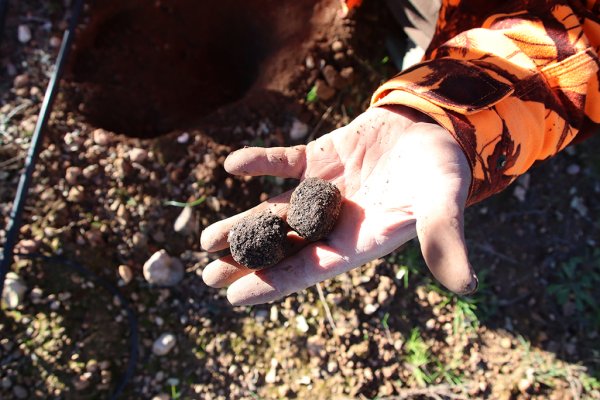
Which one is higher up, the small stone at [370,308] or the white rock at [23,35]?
the white rock at [23,35]

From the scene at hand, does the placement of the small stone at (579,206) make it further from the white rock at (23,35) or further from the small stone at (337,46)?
the white rock at (23,35)

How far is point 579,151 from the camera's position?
301cm

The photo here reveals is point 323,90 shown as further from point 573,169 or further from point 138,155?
point 573,169

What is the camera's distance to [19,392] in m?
2.69

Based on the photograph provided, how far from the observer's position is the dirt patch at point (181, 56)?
304 centimetres

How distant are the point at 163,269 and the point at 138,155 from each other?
2.19ft

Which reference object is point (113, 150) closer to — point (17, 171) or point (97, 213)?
point (97, 213)

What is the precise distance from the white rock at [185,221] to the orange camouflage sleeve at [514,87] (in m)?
1.33

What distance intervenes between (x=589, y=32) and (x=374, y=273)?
155 centimetres

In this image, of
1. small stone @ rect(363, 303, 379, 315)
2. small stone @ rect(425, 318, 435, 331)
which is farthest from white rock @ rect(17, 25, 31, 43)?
small stone @ rect(425, 318, 435, 331)

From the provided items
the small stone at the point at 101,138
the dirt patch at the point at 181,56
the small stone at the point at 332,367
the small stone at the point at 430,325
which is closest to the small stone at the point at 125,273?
the small stone at the point at 101,138

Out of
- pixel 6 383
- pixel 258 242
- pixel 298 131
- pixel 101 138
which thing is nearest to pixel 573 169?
pixel 298 131

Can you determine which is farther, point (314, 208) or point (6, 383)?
point (6, 383)

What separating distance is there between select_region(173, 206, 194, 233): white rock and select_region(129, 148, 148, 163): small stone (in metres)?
0.39
